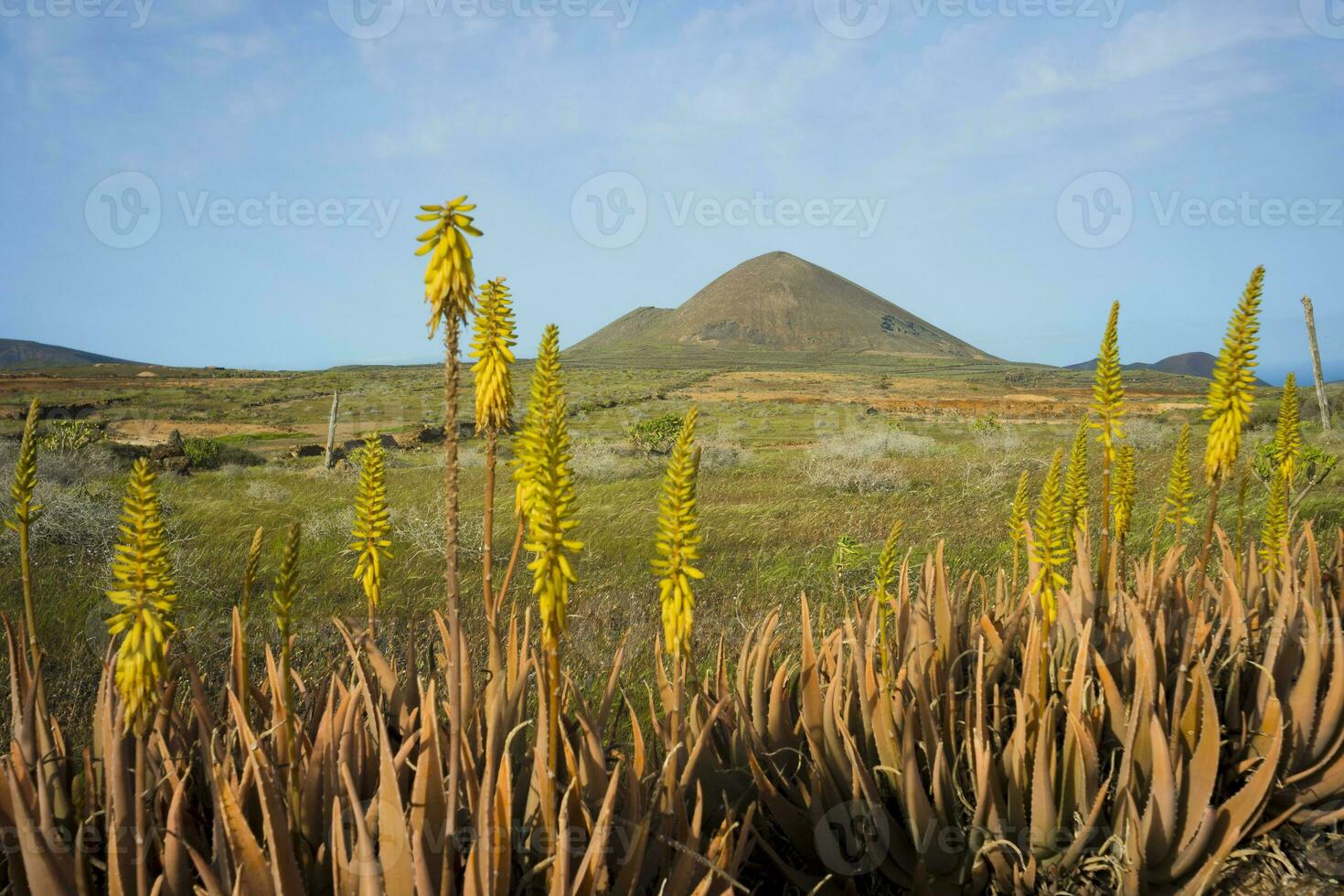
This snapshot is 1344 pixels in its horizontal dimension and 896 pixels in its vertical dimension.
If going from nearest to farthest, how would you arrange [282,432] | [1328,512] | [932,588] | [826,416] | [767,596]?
[932,588] → [767,596] → [1328,512] → [282,432] → [826,416]

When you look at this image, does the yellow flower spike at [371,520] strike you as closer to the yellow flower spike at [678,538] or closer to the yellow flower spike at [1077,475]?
the yellow flower spike at [678,538]

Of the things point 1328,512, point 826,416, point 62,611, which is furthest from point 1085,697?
point 826,416

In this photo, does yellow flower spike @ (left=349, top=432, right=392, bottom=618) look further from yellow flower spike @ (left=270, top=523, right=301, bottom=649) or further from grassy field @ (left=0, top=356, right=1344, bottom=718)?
grassy field @ (left=0, top=356, right=1344, bottom=718)

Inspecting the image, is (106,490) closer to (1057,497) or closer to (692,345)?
(1057,497)

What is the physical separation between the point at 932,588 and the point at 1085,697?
0.93m

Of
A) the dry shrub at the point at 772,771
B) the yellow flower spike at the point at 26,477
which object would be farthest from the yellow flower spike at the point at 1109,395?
the yellow flower spike at the point at 26,477

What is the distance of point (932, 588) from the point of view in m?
3.69

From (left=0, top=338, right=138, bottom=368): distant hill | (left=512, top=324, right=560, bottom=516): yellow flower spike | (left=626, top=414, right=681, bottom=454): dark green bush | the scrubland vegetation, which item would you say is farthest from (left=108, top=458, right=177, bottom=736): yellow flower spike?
(left=0, top=338, right=138, bottom=368): distant hill

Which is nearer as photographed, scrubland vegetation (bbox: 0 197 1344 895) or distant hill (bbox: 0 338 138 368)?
scrubland vegetation (bbox: 0 197 1344 895)

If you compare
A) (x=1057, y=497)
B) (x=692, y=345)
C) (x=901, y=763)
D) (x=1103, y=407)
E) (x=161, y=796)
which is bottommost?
(x=901, y=763)

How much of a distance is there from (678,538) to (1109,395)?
5.77 ft

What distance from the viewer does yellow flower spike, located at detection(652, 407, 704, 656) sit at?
152 cm

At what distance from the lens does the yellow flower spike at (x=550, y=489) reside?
1305 mm

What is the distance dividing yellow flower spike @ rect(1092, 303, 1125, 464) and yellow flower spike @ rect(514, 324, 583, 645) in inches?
74.2
